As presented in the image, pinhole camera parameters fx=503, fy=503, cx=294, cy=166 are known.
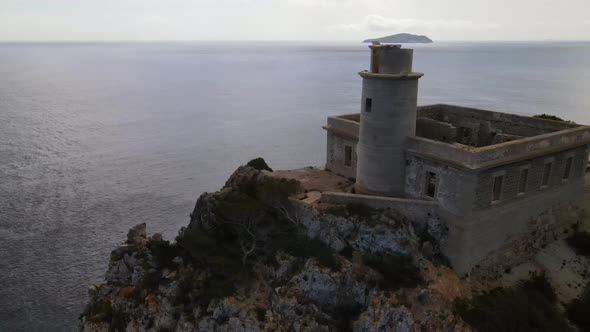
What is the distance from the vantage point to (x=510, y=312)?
2348 cm

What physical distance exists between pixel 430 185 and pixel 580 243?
10.5 metres

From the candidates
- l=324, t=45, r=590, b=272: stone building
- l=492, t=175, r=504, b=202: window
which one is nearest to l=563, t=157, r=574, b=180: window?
l=324, t=45, r=590, b=272: stone building

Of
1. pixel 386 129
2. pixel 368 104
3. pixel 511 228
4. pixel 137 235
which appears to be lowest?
pixel 137 235

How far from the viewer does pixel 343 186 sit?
31.2 metres

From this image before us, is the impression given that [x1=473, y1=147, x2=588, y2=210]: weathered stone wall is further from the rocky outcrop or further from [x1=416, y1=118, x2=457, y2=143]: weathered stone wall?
[x1=416, y1=118, x2=457, y2=143]: weathered stone wall

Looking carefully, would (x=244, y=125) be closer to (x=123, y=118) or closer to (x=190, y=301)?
(x=123, y=118)

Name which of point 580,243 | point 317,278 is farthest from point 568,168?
point 317,278

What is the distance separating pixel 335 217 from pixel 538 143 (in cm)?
1138

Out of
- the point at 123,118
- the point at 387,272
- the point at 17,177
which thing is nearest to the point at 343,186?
the point at 387,272

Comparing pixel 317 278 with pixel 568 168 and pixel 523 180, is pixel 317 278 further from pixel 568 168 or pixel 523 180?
pixel 568 168

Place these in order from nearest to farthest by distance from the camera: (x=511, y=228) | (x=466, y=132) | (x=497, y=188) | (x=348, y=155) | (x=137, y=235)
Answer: (x=497, y=188) → (x=511, y=228) → (x=348, y=155) → (x=466, y=132) → (x=137, y=235)

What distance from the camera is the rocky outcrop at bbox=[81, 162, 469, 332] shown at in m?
24.5

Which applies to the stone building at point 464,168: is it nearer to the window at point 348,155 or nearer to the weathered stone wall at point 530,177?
the weathered stone wall at point 530,177

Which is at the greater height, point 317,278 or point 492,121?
point 492,121
